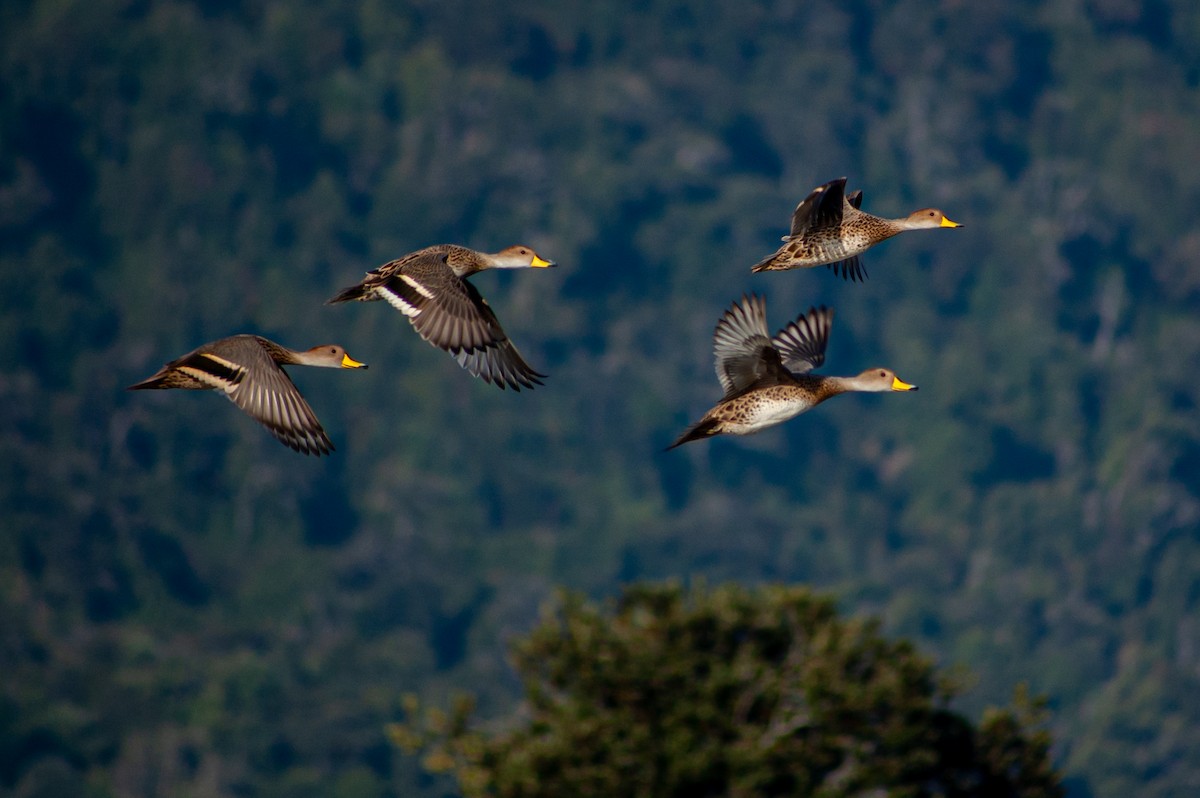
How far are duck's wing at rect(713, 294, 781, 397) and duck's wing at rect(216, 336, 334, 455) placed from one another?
21.2 feet

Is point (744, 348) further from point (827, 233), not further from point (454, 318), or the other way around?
→ point (454, 318)

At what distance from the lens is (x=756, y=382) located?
28797 mm

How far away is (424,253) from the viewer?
28.9m

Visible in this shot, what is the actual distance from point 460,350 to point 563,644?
1787 cm

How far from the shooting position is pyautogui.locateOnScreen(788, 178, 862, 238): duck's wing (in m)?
29.4

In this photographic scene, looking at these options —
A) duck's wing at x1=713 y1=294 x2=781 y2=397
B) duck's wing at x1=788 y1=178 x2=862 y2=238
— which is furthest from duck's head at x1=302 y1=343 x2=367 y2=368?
duck's wing at x1=788 y1=178 x2=862 y2=238

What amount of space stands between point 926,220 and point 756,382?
6107mm

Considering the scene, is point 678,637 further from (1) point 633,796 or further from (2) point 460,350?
(2) point 460,350

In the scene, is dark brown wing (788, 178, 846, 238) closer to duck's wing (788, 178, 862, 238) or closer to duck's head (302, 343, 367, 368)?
duck's wing (788, 178, 862, 238)

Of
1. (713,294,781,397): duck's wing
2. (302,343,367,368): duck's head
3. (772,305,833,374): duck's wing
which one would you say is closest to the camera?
(302,343,367,368): duck's head

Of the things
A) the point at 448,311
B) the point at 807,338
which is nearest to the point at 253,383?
the point at 448,311

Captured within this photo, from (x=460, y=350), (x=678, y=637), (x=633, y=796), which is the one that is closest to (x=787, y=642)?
(x=678, y=637)

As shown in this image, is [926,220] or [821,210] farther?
[926,220]

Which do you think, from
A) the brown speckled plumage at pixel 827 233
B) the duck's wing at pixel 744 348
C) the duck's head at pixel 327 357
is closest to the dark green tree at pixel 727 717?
the duck's wing at pixel 744 348
